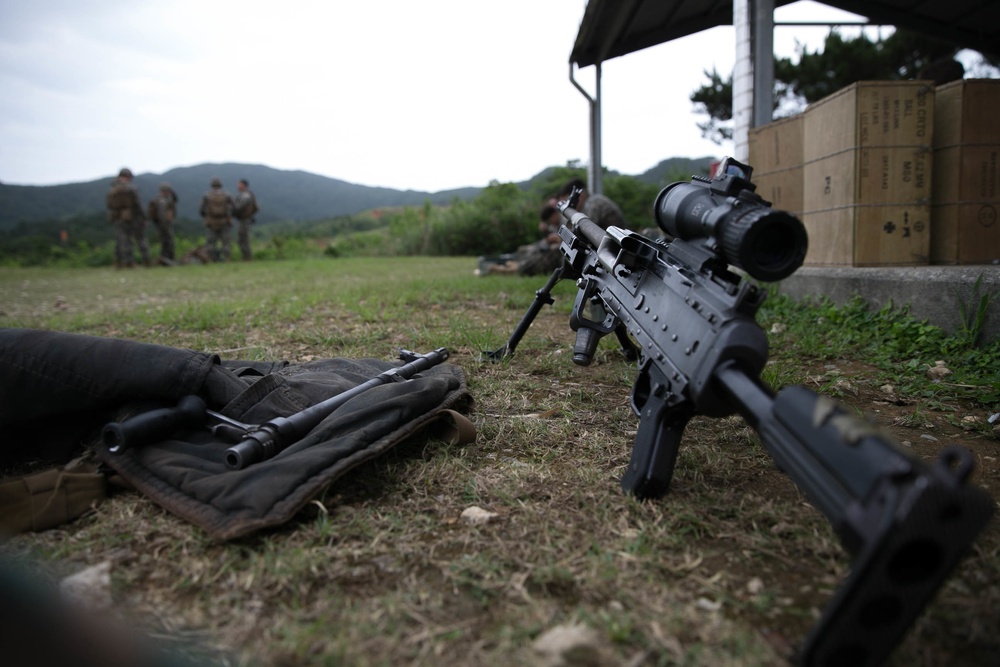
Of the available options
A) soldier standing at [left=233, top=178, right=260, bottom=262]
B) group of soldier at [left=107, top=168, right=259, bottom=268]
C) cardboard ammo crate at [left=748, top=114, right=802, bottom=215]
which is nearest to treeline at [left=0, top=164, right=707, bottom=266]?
soldier standing at [left=233, top=178, right=260, bottom=262]

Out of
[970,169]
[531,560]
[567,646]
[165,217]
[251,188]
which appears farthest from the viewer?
[251,188]

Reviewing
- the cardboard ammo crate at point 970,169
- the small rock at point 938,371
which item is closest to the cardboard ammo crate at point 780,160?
the cardboard ammo crate at point 970,169

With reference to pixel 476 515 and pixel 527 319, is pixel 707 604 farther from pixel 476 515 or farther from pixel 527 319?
pixel 527 319

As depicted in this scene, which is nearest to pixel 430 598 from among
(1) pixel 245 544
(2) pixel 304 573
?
(2) pixel 304 573

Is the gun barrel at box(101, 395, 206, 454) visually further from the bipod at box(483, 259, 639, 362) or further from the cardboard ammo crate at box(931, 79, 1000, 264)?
the cardboard ammo crate at box(931, 79, 1000, 264)

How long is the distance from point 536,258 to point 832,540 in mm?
6909

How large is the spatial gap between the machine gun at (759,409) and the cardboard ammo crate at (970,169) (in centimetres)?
292

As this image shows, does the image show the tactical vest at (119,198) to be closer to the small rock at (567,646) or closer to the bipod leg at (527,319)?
the bipod leg at (527,319)

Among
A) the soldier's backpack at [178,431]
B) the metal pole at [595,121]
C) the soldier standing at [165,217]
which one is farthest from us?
the soldier standing at [165,217]

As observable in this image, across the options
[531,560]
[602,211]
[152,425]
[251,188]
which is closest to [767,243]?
[531,560]

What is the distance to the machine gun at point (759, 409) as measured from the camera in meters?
0.96

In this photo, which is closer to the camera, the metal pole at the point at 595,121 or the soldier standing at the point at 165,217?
the metal pole at the point at 595,121

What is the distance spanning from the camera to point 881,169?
4.11m

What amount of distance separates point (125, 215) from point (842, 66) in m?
16.9
